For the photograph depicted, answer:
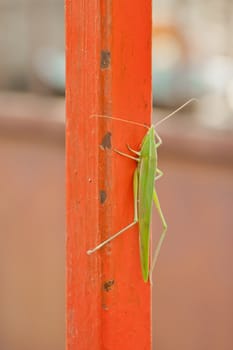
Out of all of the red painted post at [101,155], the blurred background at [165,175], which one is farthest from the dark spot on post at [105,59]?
the blurred background at [165,175]

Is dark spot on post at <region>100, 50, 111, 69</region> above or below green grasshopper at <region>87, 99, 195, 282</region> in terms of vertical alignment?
above

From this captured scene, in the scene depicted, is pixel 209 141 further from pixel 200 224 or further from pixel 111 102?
→ pixel 111 102

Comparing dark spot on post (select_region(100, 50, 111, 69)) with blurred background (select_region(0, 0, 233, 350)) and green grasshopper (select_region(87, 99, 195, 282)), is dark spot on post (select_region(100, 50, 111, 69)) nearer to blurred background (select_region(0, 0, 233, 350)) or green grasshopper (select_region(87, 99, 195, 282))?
green grasshopper (select_region(87, 99, 195, 282))

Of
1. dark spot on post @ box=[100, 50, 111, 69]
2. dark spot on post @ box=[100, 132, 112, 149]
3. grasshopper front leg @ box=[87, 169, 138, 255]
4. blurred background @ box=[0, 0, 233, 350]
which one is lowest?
blurred background @ box=[0, 0, 233, 350]

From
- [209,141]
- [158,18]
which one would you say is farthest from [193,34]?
[209,141]

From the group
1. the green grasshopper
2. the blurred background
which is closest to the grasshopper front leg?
the green grasshopper

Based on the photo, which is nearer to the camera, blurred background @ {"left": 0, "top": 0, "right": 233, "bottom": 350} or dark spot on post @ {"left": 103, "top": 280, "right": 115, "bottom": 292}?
dark spot on post @ {"left": 103, "top": 280, "right": 115, "bottom": 292}

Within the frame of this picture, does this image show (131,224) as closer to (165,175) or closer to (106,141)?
(106,141)
